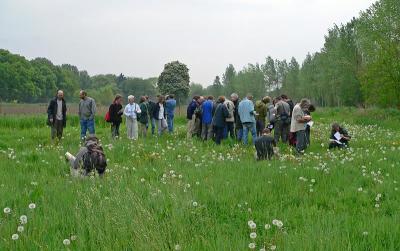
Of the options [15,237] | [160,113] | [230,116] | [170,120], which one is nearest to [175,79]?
[170,120]

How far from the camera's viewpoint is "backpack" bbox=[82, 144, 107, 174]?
8.44 metres

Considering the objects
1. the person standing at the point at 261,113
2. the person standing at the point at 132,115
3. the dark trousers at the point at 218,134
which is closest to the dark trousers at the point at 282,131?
the person standing at the point at 261,113

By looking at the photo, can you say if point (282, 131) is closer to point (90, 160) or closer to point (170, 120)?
point (170, 120)

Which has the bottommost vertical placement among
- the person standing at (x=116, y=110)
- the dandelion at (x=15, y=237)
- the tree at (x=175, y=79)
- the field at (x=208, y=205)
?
the field at (x=208, y=205)

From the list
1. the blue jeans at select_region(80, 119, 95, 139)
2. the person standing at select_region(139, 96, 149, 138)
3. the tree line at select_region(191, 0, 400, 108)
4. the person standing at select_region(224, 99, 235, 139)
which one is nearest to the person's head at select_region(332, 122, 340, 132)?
the person standing at select_region(224, 99, 235, 139)

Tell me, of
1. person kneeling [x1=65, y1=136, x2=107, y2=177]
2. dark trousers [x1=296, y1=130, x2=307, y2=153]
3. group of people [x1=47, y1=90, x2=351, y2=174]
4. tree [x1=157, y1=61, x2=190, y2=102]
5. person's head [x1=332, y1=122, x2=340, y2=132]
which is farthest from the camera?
tree [x1=157, y1=61, x2=190, y2=102]

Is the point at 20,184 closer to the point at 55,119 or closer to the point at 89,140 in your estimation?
the point at 89,140

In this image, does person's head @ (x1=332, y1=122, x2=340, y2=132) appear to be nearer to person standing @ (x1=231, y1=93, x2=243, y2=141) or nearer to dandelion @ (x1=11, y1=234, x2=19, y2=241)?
person standing @ (x1=231, y1=93, x2=243, y2=141)

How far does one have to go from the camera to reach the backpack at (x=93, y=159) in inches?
332

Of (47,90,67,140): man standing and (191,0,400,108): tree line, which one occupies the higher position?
(191,0,400,108): tree line

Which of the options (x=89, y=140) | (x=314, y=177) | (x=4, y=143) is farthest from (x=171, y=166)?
(x=4, y=143)

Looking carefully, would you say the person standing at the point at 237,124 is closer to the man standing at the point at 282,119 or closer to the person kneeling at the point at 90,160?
the man standing at the point at 282,119

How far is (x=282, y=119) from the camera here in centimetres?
1539

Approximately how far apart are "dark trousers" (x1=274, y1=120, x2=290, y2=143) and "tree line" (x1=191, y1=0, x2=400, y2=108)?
19.3 m
